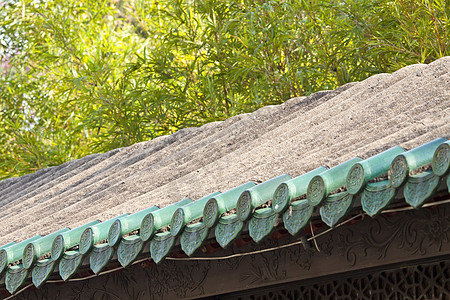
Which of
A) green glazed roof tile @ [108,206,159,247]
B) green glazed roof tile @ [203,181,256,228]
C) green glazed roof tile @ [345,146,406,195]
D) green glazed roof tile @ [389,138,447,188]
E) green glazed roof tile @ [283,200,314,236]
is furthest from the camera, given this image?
green glazed roof tile @ [108,206,159,247]

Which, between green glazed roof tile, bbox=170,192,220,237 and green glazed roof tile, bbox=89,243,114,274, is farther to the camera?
green glazed roof tile, bbox=89,243,114,274

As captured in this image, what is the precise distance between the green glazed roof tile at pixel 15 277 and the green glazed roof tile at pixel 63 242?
26 cm

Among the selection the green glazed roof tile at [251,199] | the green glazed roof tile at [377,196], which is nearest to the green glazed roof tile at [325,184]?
the green glazed roof tile at [377,196]

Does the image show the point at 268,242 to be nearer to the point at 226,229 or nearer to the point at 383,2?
the point at 226,229

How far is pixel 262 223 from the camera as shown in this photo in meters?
2.37

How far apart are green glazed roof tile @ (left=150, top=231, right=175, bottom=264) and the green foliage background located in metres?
4.02

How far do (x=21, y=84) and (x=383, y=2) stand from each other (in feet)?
16.9

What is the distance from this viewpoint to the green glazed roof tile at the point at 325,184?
2.16 meters

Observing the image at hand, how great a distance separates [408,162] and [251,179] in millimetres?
1038

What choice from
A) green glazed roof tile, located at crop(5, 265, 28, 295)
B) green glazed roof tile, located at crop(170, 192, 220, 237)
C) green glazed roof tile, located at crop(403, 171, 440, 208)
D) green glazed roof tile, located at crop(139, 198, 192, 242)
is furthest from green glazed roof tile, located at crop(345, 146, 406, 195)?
green glazed roof tile, located at crop(5, 265, 28, 295)

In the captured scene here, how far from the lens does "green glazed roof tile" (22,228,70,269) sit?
124 inches

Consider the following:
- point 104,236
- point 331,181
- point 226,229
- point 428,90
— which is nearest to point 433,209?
point 331,181

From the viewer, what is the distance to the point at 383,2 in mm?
6582

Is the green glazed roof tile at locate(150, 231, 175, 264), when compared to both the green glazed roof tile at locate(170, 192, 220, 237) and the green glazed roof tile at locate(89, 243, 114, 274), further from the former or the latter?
the green glazed roof tile at locate(89, 243, 114, 274)
